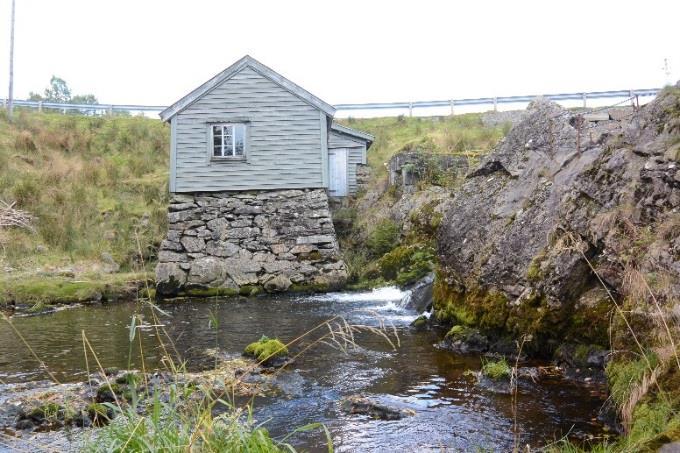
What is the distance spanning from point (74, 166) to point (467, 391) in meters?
20.0

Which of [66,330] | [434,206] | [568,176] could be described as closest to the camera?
[568,176]

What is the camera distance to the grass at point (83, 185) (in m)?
16.8

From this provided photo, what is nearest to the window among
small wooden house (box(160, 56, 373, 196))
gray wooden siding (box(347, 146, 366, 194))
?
small wooden house (box(160, 56, 373, 196))

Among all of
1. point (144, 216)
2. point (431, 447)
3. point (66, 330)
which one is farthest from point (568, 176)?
point (144, 216)

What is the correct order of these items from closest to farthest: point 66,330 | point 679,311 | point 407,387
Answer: point 679,311
point 407,387
point 66,330

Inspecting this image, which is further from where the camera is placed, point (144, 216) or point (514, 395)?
point (144, 216)

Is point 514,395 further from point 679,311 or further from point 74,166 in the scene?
point 74,166

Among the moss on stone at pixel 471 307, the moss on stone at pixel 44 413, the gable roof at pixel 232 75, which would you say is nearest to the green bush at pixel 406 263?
the moss on stone at pixel 471 307

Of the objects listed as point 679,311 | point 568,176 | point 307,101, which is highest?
point 307,101

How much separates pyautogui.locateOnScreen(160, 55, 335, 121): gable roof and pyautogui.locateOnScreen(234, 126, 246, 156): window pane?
4.51 feet

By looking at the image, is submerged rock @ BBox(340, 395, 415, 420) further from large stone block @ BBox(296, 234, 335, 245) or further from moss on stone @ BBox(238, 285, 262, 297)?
large stone block @ BBox(296, 234, 335, 245)

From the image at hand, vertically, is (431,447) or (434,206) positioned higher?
(434,206)

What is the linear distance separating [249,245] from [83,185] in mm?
8283

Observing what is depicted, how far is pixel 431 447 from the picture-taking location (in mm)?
4738
